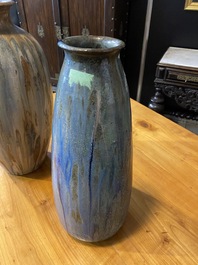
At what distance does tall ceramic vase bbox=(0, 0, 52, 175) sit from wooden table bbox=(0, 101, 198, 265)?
3.0 inches

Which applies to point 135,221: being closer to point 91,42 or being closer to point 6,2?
→ point 91,42

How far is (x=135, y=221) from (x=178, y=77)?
37.1 inches

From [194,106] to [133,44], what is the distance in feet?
1.93

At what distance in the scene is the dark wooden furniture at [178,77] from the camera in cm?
118

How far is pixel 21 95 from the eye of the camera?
1.34 ft

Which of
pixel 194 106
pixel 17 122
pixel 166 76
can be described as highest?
pixel 17 122

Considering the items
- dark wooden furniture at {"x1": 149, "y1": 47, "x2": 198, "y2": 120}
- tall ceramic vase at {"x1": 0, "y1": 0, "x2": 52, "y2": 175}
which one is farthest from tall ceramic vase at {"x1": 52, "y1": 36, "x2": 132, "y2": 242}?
dark wooden furniture at {"x1": 149, "y1": 47, "x2": 198, "y2": 120}

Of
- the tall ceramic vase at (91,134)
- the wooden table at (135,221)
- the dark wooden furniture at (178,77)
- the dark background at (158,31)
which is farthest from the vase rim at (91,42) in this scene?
the dark background at (158,31)

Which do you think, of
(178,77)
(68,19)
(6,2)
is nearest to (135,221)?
(6,2)

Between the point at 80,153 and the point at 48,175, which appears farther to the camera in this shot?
the point at 48,175

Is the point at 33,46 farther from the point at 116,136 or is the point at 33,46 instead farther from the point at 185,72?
the point at 185,72

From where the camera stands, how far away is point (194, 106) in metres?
1.31

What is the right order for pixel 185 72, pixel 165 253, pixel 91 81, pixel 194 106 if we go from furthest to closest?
pixel 194 106
pixel 185 72
pixel 165 253
pixel 91 81

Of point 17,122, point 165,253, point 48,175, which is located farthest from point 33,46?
point 165,253
